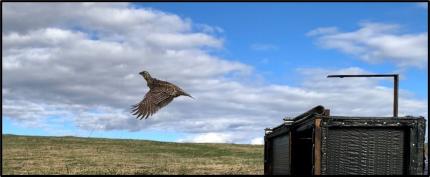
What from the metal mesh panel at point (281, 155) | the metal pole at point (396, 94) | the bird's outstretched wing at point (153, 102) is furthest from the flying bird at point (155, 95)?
the metal pole at point (396, 94)

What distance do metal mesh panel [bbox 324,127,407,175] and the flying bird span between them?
181cm

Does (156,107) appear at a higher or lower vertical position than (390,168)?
higher

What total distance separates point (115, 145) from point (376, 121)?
3115 centimetres

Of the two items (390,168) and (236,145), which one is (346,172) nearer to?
(390,168)

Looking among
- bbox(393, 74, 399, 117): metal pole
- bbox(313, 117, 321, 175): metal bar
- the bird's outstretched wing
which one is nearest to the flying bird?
the bird's outstretched wing

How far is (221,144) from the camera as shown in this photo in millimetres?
42125

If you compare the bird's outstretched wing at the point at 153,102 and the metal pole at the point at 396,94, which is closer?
A: the bird's outstretched wing at the point at 153,102

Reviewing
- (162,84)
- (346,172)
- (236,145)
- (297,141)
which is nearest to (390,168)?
(346,172)

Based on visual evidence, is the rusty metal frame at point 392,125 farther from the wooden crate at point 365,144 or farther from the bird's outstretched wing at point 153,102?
the bird's outstretched wing at point 153,102

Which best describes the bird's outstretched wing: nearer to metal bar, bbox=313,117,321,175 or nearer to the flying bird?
the flying bird

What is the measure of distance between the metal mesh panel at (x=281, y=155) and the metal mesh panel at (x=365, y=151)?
1.57 metres

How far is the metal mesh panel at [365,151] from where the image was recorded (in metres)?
7.11

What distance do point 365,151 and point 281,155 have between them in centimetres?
246

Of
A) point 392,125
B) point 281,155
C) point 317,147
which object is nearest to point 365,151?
point 392,125
